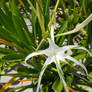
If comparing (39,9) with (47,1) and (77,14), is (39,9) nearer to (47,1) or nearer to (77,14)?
(47,1)

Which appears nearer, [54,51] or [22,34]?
[54,51]

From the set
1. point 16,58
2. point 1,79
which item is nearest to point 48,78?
point 16,58

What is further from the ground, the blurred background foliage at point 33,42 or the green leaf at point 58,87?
the blurred background foliage at point 33,42

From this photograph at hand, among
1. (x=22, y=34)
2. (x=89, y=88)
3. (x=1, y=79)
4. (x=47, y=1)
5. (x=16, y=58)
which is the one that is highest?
(x=47, y=1)

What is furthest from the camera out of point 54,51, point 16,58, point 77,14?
point 77,14

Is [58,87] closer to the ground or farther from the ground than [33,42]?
closer to the ground

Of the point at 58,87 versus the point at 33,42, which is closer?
the point at 58,87

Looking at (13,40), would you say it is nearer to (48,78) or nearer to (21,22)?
(21,22)

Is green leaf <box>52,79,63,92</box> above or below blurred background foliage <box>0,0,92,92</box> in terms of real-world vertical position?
below

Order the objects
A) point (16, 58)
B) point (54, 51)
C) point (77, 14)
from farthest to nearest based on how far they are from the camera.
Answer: point (77, 14), point (16, 58), point (54, 51)

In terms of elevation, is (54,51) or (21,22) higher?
(21,22)
